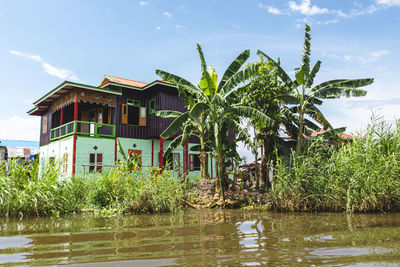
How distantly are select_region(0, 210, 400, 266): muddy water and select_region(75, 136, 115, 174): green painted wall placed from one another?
10266mm

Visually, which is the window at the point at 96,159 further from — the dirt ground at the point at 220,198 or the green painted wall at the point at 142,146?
the dirt ground at the point at 220,198

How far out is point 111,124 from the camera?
17.9 meters

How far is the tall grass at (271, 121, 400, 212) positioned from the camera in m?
7.93

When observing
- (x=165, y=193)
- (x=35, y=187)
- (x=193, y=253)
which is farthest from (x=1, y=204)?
(x=193, y=253)

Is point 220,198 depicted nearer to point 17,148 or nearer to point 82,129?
point 82,129

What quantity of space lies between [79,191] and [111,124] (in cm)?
923

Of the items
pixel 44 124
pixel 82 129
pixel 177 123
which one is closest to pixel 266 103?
pixel 177 123

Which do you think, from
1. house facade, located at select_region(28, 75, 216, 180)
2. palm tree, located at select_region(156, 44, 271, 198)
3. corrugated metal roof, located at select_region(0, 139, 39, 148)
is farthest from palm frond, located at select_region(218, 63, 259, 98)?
corrugated metal roof, located at select_region(0, 139, 39, 148)

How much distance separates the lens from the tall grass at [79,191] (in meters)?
7.37

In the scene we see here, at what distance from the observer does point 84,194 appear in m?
9.18

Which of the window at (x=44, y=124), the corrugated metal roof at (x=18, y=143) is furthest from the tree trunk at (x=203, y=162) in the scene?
the corrugated metal roof at (x=18, y=143)

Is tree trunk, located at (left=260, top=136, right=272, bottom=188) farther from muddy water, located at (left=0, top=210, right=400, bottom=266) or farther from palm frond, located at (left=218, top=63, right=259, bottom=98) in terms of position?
muddy water, located at (left=0, top=210, right=400, bottom=266)

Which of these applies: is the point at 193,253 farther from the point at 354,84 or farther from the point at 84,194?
the point at 354,84

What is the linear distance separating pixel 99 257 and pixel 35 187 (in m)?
5.08
